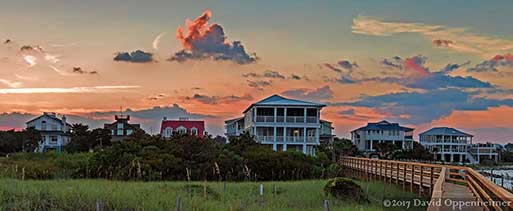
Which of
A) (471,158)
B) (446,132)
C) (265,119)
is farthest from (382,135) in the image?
(265,119)

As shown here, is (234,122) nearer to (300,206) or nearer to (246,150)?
(246,150)

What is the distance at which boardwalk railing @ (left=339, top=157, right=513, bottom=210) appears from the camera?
1045cm

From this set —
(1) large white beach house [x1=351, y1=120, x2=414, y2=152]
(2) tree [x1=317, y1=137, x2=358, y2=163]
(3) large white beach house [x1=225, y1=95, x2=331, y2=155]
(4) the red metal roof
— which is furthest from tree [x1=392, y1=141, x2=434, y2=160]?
(4) the red metal roof

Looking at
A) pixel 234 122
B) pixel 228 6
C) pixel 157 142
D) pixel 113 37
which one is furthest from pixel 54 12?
pixel 234 122

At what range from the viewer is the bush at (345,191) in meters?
23.2

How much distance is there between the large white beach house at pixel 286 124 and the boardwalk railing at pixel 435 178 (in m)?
25.2

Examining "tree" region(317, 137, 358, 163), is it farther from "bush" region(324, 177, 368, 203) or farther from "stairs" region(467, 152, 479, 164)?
"bush" region(324, 177, 368, 203)

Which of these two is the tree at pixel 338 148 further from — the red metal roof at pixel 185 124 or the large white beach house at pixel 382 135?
the large white beach house at pixel 382 135

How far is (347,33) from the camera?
31.2 m

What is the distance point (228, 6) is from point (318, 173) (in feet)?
63.5

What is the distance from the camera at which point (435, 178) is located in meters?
20.1

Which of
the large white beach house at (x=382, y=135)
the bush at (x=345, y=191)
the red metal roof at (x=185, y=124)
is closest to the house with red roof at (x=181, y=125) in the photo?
the red metal roof at (x=185, y=124)

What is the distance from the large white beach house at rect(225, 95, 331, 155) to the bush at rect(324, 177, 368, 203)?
3532 centimetres

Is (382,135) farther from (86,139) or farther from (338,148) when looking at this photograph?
(86,139)
